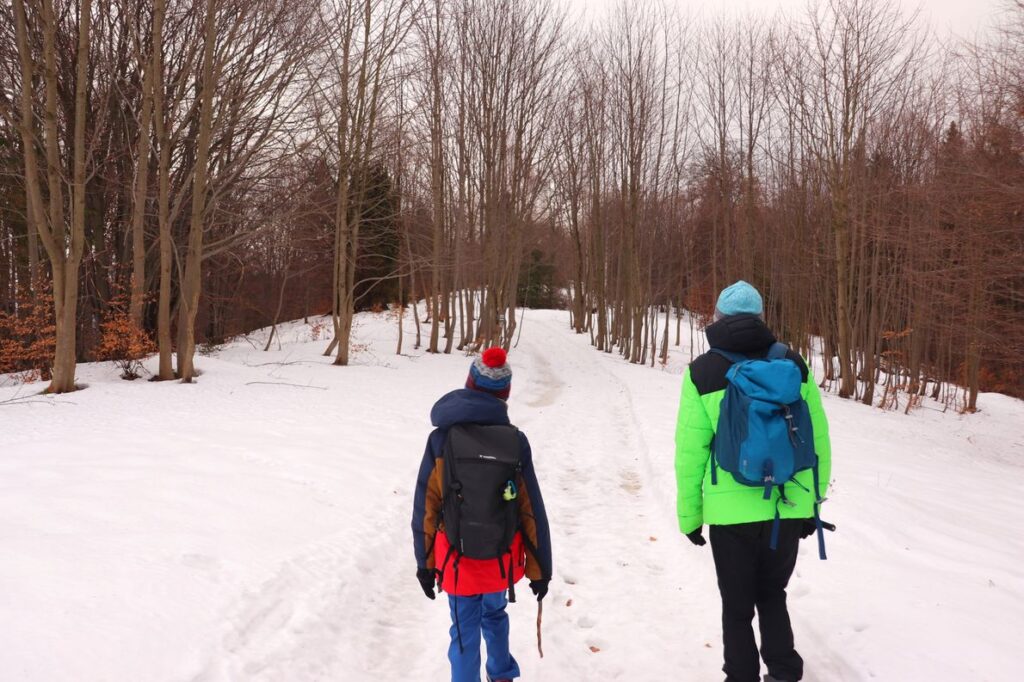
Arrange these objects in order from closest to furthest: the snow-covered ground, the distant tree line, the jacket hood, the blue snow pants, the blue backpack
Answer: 1. the blue backpack
2. the jacket hood
3. the blue snow pants
4. the snow-covered ground
5. the distant tree line

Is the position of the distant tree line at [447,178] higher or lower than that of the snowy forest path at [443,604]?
higher

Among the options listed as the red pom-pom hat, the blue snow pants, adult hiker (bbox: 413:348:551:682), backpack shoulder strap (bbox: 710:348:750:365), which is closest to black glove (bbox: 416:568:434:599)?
adult hiker (bbox: 413:348:551:682)

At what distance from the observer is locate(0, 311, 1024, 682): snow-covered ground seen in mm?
3348

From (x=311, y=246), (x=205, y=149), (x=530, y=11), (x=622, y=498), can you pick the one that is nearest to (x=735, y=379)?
(x=622, y=498)

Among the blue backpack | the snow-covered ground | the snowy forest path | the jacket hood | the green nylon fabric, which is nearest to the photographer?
the blue backpack

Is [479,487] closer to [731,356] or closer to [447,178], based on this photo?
[731,356]

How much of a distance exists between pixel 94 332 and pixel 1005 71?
23.9m

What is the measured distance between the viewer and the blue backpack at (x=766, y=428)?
256 cm

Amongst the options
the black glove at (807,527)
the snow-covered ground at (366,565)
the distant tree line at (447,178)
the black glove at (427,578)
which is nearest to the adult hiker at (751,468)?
the black glove at (807,527)

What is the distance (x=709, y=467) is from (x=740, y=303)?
832 mm

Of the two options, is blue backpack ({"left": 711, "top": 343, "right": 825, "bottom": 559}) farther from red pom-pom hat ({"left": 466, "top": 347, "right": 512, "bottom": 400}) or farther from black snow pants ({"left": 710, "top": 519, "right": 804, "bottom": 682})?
red pom-pom hat ({"left": 466, "top": 347, "right": 512, "bottom": 400})

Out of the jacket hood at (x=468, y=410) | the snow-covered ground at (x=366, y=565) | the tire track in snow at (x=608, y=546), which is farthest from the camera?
the tire track in snow at (x=608, y=546)

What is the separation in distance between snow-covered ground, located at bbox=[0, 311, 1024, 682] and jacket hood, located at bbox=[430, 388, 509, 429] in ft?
5.59

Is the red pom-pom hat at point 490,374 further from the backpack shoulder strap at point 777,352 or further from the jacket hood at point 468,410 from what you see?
the backpack shoulder strap at point 777,352
